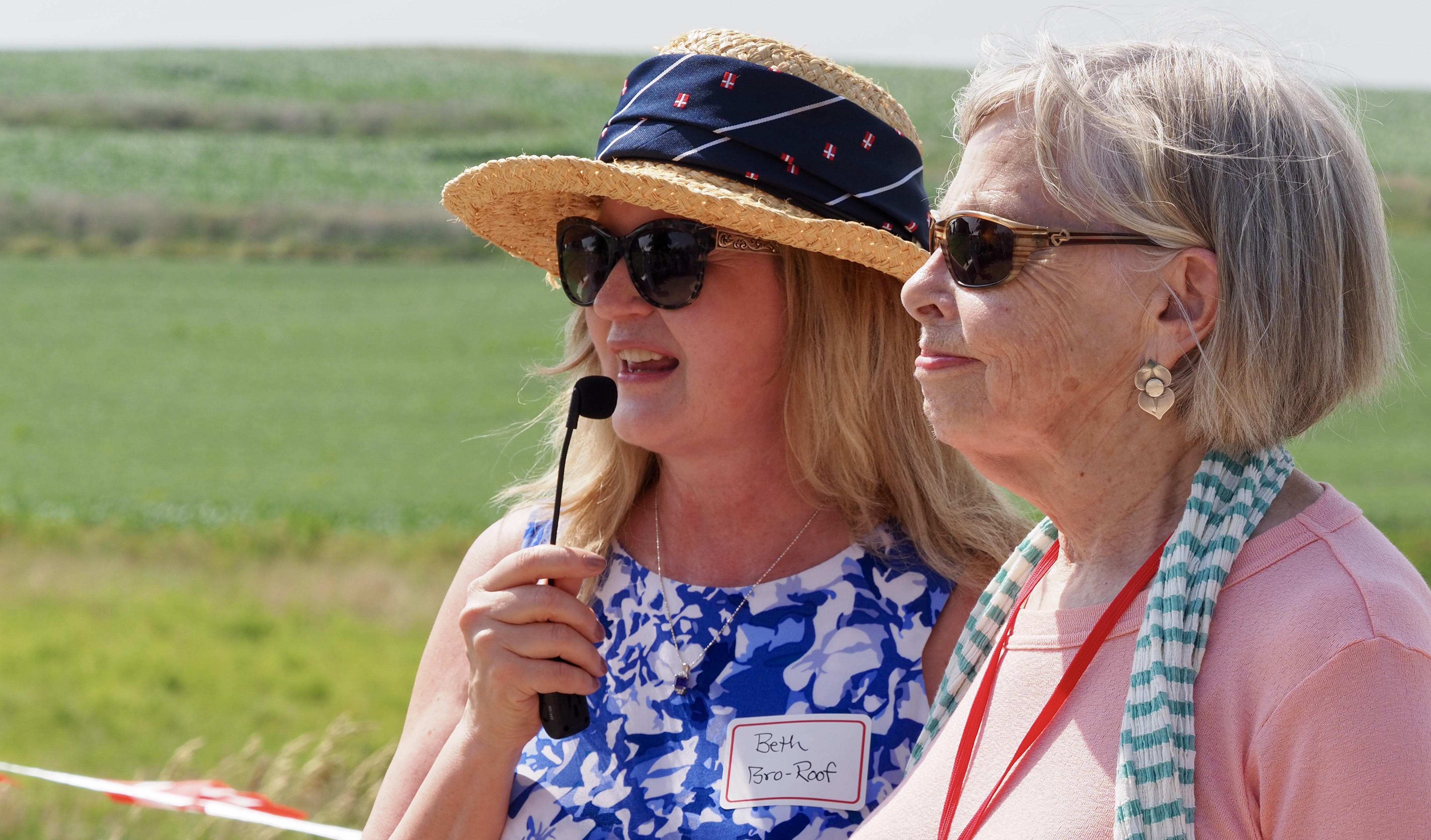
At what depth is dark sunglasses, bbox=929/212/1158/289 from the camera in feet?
4.83

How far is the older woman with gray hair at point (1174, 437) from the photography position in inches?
50.1

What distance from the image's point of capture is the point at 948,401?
1604 mm

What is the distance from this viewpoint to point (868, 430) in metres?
2.36

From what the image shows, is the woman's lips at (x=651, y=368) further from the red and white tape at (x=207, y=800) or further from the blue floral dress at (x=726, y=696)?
the red and white tape at (x=207, y=800)

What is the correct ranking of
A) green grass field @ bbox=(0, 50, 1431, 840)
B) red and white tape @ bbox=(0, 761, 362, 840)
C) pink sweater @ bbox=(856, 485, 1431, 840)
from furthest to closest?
green grass field @ bbox=(0, 50, 1431, 840) → red and white tape @ bbox=(0, 761, 362, 840) → pink sweater @ bbox=(856, 485, 1431, 840)

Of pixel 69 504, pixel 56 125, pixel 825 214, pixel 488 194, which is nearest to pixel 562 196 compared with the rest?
pixel 488 194

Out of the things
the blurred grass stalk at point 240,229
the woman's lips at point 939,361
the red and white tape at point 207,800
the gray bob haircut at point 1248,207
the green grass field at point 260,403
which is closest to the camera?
the gray bob haircut at point 1248,207

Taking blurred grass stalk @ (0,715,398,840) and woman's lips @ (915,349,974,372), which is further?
blurred grass stalk @ (0,715,398,840)

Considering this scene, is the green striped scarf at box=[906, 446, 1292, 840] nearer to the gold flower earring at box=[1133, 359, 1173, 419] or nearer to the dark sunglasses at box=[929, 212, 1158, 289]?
the gold flower earring at box=[1133, 359, 1173, 419]

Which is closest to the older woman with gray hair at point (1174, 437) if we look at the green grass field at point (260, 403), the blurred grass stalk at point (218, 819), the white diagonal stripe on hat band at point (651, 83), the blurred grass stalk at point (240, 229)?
the green grass field at point (260, 403)

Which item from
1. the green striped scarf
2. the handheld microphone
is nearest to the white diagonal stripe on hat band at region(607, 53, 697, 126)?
the handheld microphone

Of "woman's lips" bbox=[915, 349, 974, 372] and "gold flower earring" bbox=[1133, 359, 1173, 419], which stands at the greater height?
"woman's lips" bbox=[915, 349, 974, 372]

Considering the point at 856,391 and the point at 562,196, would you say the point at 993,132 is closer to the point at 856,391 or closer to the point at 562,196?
the point at 856,391

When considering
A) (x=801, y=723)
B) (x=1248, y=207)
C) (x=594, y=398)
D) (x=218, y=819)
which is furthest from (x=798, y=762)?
(x=218, y=819)
